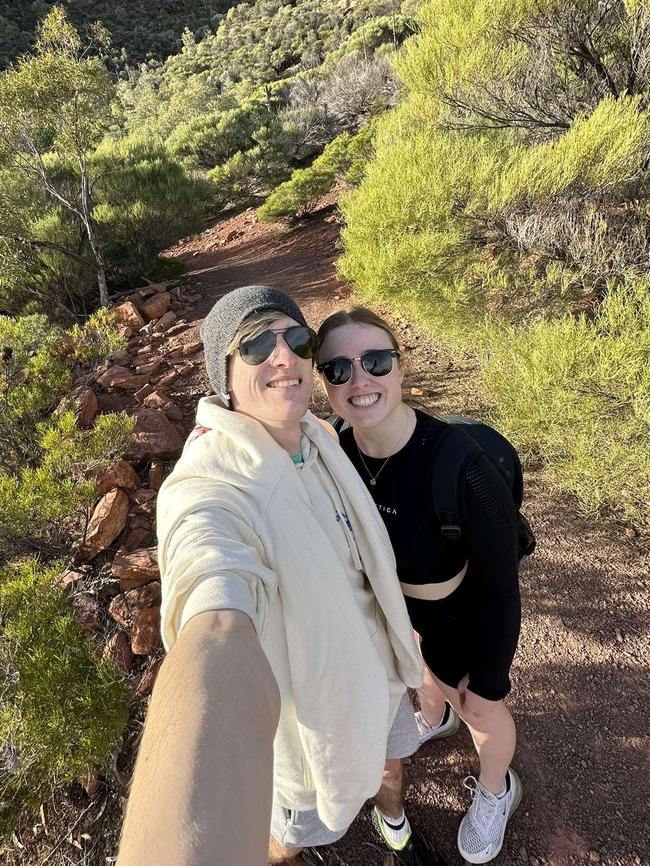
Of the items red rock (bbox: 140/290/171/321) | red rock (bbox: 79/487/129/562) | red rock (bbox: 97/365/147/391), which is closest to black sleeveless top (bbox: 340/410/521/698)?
red rock (bbox: 79/487/129/562)

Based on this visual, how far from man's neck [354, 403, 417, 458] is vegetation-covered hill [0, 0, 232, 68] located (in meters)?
41.8

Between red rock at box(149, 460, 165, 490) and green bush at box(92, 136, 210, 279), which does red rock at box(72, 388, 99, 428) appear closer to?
red rock at box(149, 460, 165, 490)

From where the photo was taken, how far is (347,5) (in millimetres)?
29891

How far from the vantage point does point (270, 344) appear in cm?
117

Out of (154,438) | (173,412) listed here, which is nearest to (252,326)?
(154,438)

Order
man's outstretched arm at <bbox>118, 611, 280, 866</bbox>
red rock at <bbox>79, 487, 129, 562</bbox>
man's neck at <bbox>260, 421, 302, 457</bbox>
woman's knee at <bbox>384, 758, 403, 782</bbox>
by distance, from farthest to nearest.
A: 1. red rock at <bbox>79, 487, 129, 562</bbox>
2. woman's knee at <bbox>384, 758, 403, 782</bbox>
3. man's neck at <bbox>260, 421, 302, 457</bbox>
4. man's outstretched arm at <bbox>118, 611, 280, 866</bbox>

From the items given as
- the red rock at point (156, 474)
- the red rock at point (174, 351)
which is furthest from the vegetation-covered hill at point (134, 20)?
the red rock at point (156, 474)

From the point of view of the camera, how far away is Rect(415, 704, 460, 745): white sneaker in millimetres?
2141

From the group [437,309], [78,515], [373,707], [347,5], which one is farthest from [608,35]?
[347,5]

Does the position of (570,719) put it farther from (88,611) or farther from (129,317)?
(129,317)

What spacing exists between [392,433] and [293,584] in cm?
56

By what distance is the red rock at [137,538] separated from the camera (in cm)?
303

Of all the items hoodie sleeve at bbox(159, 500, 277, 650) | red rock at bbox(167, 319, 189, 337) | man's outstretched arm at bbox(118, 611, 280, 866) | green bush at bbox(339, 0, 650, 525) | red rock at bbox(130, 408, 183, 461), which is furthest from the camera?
red rock at bbox(167, 319, 189, 337)

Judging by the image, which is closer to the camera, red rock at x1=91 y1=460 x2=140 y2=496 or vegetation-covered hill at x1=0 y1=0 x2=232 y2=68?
red rock at x1=91 y1=460 x2=140 y2=496
